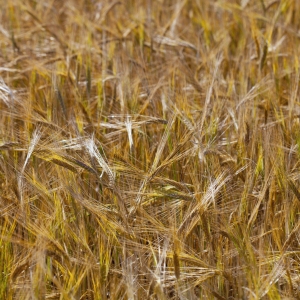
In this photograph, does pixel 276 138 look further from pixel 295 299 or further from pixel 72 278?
pixel 72 278

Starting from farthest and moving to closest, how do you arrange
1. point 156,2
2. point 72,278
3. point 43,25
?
point 156,2 < point 43,25 < point 72,278

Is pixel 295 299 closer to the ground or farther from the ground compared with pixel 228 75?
closer to the ground

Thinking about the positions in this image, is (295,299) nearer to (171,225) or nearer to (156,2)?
(171,225)

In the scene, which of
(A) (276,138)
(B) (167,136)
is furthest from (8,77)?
(A) (276,138)

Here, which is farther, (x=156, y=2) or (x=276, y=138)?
(x=156, y=2)

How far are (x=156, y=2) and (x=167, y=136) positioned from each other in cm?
159

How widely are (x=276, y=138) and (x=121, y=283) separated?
56cm

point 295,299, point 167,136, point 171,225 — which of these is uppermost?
point 167,136

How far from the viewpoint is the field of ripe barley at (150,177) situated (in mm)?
1519

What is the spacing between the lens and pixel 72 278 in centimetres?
148

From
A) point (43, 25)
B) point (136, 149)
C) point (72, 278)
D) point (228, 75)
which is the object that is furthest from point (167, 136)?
point (43, 25)

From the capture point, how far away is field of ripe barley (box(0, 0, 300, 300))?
4.98ft

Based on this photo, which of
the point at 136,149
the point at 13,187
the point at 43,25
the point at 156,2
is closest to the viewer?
the point at 13,187

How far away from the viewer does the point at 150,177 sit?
5.41ft
